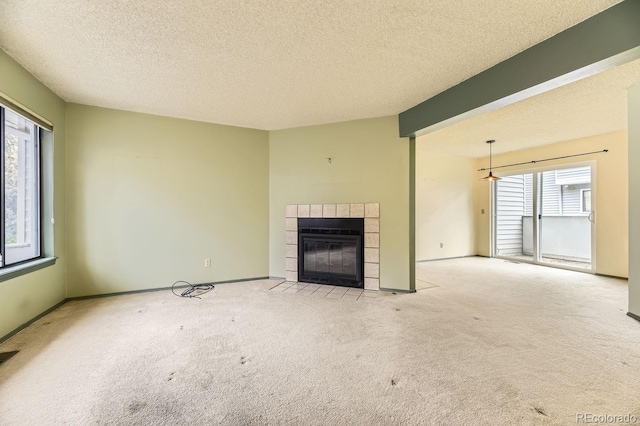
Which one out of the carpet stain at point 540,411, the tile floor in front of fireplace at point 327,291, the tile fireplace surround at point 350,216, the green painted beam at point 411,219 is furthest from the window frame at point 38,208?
the green painted beam at point 411,219

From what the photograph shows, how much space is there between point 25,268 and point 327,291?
3.19 metres

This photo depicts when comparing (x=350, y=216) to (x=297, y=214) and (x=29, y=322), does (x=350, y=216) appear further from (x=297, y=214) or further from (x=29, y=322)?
(x=29, y=322)

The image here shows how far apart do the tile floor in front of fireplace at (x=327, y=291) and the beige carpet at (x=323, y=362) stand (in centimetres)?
23

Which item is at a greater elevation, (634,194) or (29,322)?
(634,194)

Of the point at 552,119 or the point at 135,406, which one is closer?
the point at 135,406

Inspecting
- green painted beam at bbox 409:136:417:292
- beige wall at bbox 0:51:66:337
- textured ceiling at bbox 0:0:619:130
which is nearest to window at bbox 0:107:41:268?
beige wall at bbox 0:51:66:337

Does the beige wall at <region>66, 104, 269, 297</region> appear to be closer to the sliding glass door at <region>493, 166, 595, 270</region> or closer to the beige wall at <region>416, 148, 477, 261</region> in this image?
the beige wall at <region>416, 148, 477, 261</region>

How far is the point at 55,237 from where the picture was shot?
2.96 m

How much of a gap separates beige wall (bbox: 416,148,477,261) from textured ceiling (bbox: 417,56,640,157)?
590 mm

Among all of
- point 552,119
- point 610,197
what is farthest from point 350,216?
point 610,197

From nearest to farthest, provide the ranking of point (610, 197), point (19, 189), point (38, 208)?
point (19, 189) → point (38, 208) → point (610, 197)

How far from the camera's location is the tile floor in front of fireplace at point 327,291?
3395mm

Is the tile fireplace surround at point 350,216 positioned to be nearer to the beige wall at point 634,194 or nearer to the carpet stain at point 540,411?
the carpet stain at point 540,411

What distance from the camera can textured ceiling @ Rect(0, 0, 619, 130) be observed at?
5.58ft
